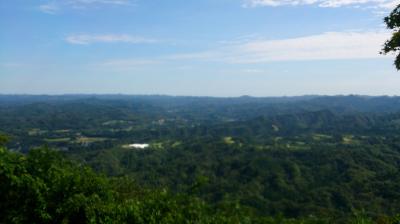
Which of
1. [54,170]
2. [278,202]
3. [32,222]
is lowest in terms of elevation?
[278,202]

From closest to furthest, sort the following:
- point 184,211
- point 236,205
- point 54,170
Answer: point 184,211
point 236,205
point 54,170

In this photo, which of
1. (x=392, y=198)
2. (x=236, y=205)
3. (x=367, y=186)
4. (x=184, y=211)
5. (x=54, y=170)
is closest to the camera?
(x=184, y=211)

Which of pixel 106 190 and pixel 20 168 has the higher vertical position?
pixel 20 168

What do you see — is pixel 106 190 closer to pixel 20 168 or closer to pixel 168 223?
pixel 20 168

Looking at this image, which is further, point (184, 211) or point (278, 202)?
point (278, 202)

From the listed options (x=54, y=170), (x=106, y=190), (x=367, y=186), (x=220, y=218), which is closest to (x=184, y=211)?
(x=220, y=218)

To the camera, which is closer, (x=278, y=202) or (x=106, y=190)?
(x=106, y=190)

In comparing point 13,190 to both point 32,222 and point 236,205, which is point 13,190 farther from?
point 236,205

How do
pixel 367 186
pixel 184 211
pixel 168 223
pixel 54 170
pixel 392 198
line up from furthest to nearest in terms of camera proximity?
pixel 367 186, pixel 392 198, pixel 54 170, pixel 184 211, pixel 168 223

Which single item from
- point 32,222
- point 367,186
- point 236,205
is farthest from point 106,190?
point 367,186
